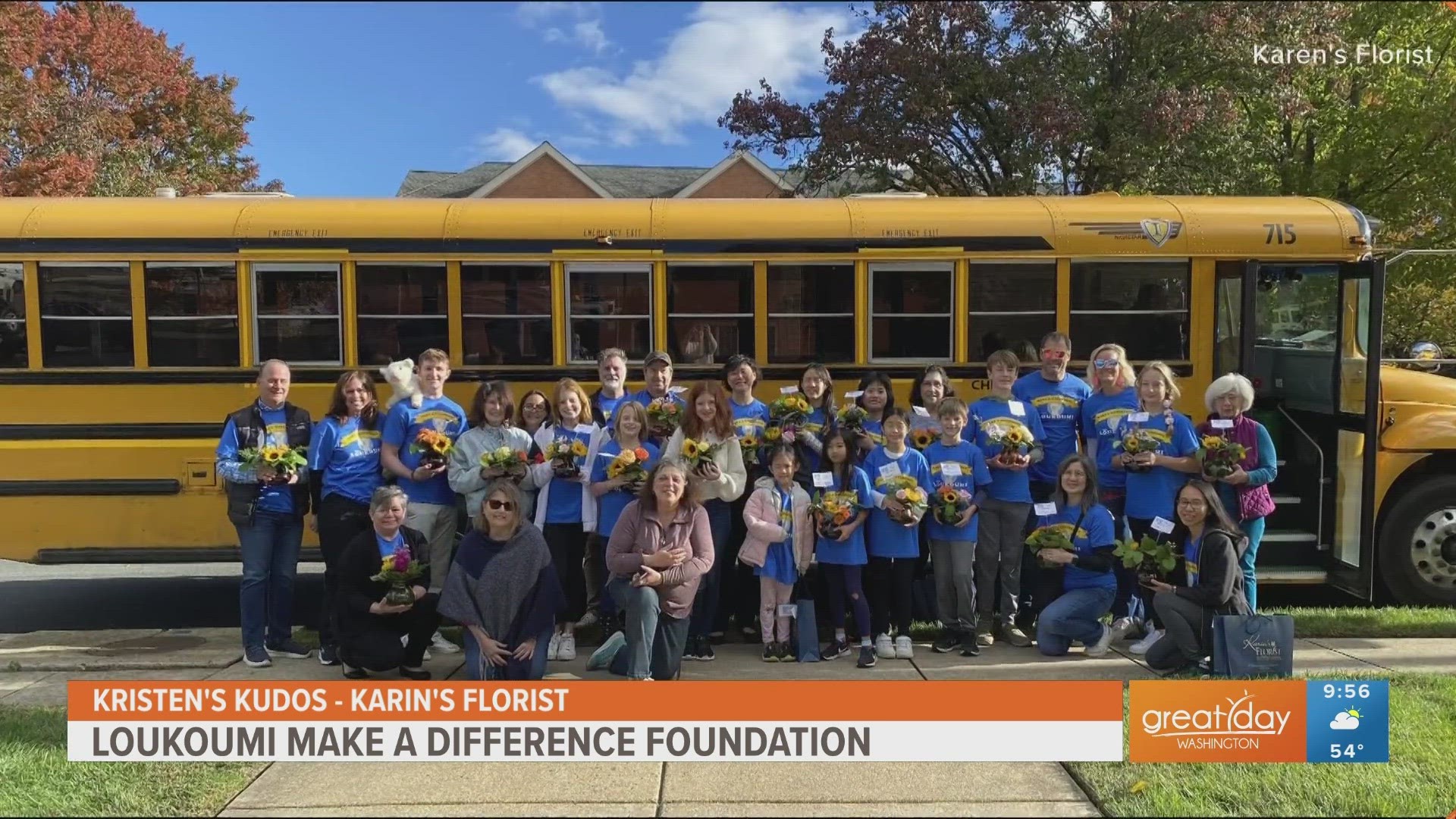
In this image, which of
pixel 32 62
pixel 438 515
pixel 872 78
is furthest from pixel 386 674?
pixel 32 62

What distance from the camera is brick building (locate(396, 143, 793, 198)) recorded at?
28.5m

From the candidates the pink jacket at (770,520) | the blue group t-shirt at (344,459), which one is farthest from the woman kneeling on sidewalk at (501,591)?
the pink jacket at (770,520)

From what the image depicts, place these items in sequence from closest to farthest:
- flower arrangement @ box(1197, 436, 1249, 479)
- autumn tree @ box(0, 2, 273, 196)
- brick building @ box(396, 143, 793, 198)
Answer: flower arrangement @ box(1197, 436, 1249, 479) → autumn tree @ box(0, 2, 273, 196) → brick building @ box(396, 143, 793, 198)

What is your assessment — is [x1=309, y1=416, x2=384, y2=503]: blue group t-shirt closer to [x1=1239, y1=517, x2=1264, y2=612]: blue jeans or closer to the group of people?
the group of people

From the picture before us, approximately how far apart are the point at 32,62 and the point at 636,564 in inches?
869

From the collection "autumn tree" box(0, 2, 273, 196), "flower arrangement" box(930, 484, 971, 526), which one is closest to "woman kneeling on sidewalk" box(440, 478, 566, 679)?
"flower arrangement" box(930, 484, 971, 526)

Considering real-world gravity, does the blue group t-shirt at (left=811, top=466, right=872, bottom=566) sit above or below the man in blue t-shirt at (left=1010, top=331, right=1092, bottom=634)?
below

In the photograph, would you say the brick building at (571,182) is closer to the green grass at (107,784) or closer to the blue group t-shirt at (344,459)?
the blue group t-shirt at (344,459)

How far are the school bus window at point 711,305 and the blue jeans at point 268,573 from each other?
252 cm

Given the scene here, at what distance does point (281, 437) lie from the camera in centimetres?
532

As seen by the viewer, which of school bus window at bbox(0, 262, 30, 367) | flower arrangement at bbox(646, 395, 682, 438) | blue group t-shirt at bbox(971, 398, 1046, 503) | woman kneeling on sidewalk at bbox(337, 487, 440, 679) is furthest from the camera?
school bus window at bbox(0, 262, 30, 367)

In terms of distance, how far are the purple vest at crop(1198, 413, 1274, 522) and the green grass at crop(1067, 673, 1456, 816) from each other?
5.12ft

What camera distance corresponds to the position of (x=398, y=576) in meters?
4.82

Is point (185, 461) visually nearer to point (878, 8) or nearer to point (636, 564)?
point (636, 564)
